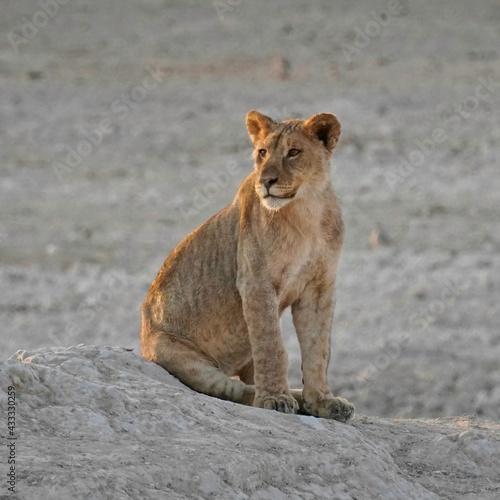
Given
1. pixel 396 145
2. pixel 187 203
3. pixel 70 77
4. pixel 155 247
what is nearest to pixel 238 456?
pixel 155 247

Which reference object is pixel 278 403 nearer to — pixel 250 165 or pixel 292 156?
pixel 292 156

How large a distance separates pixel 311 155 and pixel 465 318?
29.6 feet

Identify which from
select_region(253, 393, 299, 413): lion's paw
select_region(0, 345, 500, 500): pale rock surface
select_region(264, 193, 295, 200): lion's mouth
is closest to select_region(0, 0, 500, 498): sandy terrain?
select_region(0, 345, 500, 500): pale rock surface

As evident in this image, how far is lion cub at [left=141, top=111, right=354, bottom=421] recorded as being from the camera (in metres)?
7.93

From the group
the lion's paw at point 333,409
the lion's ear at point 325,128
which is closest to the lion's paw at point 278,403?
the lion's paw at point 333,409

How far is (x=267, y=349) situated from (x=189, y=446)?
1266 millimetres

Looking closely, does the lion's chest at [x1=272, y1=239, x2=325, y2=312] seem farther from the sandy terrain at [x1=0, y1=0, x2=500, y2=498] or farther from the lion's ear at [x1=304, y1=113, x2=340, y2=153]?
the sandy terrain at [x1=0, y1=0, x2=500, y2=498]

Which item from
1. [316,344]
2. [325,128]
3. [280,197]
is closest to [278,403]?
[316,344]

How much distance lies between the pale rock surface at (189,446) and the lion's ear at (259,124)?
1513 mm

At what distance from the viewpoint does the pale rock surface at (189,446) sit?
629 cm

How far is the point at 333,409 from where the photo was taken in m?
8.10

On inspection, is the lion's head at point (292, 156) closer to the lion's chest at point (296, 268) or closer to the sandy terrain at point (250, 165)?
the lion's chest at point (296, 268)

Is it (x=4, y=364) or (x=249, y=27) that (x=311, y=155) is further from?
(x=249, y=27)

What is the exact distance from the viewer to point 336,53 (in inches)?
1085
